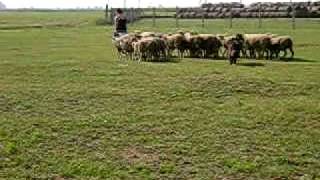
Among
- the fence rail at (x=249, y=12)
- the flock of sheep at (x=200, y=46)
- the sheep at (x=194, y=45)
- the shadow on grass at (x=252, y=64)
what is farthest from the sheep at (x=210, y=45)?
the fence rail at (x=249, y=12)

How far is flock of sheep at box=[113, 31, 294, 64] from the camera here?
2405 centimetres

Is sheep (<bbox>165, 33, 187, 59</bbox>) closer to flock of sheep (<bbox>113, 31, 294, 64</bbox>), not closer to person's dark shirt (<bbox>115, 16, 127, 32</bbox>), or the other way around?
flock of sheep (<bbox>113, 31, 294, 64</bbox>)

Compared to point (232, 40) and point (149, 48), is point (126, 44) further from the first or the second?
point (232, 40)

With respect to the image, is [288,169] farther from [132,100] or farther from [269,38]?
[269,38]

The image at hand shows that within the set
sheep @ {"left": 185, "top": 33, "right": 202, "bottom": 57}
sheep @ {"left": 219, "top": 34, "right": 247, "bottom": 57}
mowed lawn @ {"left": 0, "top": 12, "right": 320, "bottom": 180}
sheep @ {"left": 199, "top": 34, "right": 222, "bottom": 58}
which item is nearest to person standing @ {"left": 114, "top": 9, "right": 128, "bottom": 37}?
sheep @ {"left": 185, "top": 33, "right": 202, "bottom": 57}

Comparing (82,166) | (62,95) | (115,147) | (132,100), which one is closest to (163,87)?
(132,100)

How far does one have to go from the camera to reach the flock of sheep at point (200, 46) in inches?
947

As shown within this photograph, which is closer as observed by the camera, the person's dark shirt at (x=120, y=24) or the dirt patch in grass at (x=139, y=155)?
the dirt patch in grass at (x=139, y=155)

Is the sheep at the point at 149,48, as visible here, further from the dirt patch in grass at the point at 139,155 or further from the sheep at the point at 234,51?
the dirt patch in grass at the point at 139,155

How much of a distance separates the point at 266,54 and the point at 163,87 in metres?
10.1

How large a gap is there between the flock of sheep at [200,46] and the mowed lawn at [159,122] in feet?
10.6

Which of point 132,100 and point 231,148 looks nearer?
point 231,148

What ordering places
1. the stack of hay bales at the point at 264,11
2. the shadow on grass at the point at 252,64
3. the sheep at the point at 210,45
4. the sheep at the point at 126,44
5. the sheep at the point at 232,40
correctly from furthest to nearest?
1. the stack of hay bales at the point at 264,11
2. the sheep at the point at 210,45
3. the sheep at the point at 126,44
4. the sheep at the point at 232,40
5. the shadow on grass at the point at 252,64

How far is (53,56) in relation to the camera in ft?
84.0
